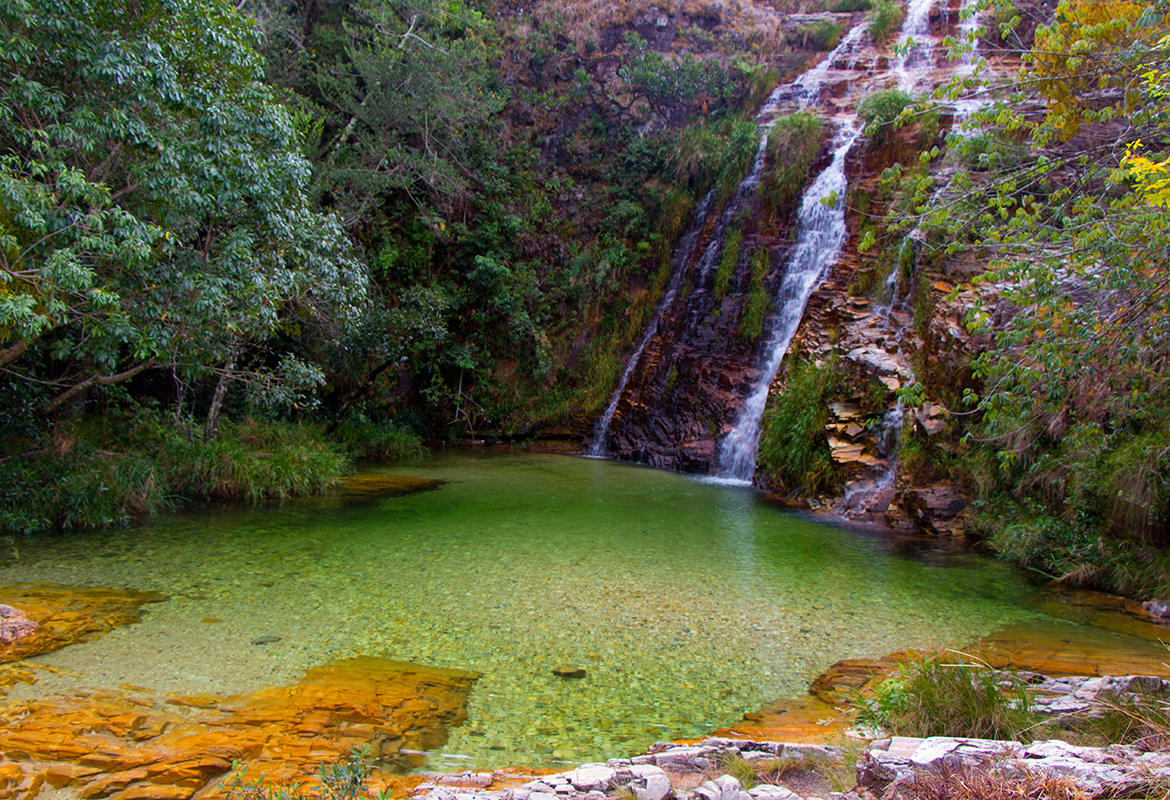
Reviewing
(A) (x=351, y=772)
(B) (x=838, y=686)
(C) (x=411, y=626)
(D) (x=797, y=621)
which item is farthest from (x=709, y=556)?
(A) (x=351, y=772)

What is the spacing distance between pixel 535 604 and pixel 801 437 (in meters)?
6.09

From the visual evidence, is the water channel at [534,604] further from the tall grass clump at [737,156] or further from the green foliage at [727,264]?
the tall grass clump at [737,156]

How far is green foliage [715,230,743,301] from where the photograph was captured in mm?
13570

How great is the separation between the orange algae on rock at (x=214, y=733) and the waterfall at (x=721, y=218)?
35.7 ft

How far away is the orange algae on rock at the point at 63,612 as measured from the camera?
3.57 m

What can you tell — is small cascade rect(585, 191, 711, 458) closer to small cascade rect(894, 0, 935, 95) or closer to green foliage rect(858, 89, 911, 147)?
green foliage rect(858, 89, 911, 147)

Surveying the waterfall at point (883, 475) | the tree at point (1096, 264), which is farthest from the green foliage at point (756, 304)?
the tree at point (1096, 264)

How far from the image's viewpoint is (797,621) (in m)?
4.62

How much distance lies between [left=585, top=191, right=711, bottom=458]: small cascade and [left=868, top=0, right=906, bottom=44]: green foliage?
6321 mm

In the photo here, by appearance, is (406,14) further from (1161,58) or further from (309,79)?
(1161,58)

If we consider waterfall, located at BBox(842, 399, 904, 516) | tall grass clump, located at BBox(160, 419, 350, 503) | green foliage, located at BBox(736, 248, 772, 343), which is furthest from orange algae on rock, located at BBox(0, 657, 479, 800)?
green foliage, located at BBox(736, 248, 772, 343)

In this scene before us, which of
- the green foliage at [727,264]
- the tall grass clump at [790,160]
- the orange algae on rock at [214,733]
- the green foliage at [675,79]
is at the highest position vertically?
the green foliage at [675,79]

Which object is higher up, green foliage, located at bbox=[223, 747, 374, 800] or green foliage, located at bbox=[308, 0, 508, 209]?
green foliage, located at bbox=[308, 0, 508, 209]

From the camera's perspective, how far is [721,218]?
14.6m
